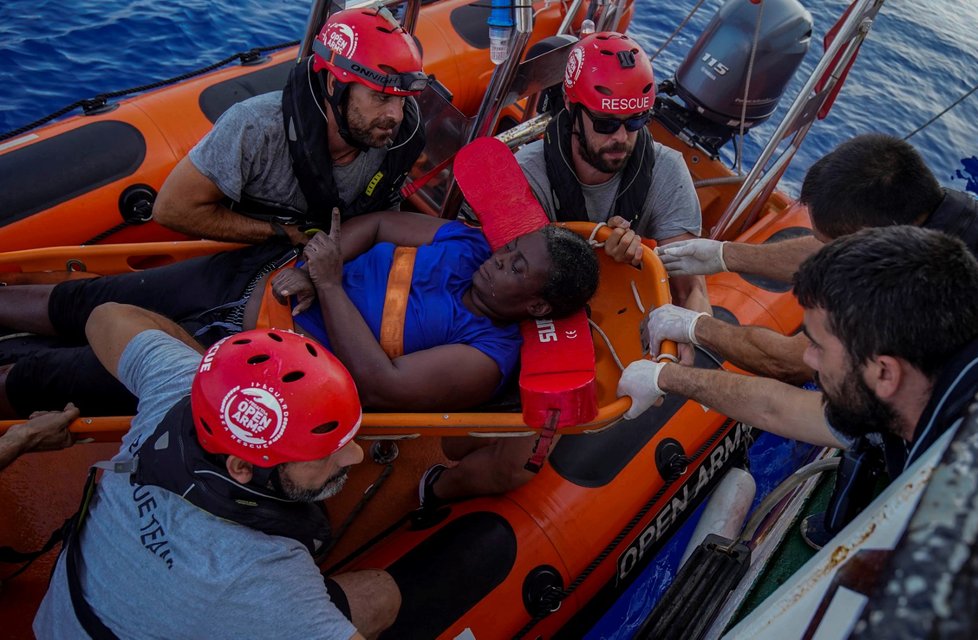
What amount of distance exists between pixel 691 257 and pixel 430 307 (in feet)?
3.78

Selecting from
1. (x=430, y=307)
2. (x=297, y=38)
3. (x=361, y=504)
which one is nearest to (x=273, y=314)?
(x=430, y=307)

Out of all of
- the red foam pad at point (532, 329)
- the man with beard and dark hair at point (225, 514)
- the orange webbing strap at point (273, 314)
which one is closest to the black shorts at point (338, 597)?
the man with beard and dark hair at point (225, 514)

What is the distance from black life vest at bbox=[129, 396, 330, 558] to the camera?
1.77 meters

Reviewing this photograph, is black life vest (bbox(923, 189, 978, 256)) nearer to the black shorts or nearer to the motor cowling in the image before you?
the motor cowling

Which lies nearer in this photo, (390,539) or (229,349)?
(229,349)

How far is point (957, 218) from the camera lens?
2572 mm

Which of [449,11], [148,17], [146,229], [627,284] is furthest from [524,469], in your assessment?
[148,17]

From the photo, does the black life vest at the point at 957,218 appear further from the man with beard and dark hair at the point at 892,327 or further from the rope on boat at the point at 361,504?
the rope on boat at the point at 361,504

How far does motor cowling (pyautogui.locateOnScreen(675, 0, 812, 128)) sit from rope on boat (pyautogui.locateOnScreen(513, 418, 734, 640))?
1934 mm

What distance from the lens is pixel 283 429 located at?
1.76 m

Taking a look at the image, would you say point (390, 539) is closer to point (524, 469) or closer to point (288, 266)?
point (524, 469)

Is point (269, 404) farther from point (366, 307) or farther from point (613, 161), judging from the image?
point (613, 161)

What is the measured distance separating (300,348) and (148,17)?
19.3 feet

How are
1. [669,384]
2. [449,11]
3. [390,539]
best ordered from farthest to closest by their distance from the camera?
[449,11] → [390,539] → [669,384]
